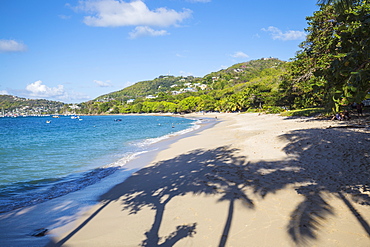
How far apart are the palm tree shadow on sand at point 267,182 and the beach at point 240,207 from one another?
22mm

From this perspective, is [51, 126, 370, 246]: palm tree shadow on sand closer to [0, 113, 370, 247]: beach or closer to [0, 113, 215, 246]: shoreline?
[0, 113, 370, 247]: beach

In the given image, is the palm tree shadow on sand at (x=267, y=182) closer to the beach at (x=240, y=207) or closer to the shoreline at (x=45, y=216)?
the beach at (x=240, y=207)

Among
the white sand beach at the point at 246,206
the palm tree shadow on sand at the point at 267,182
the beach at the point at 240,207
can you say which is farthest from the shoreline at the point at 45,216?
the palm tree shadow on sand at the point at 267,182

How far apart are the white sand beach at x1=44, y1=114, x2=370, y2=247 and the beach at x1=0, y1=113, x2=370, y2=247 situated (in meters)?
0.02

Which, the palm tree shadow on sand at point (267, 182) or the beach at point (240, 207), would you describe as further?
the palm tree shadow on sand at point (267, 182)

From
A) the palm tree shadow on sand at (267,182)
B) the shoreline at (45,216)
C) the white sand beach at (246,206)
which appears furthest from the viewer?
the shoreline at (45,216)

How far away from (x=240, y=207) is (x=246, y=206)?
0.14 metres

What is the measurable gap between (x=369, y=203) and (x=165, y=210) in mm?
4448

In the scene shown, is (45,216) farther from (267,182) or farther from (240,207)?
(267,182)

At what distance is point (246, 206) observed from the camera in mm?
4969

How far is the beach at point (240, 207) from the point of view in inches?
156

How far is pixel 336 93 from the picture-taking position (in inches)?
236

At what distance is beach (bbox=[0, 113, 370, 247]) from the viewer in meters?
3.95

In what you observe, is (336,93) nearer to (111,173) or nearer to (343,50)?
(343,50)
